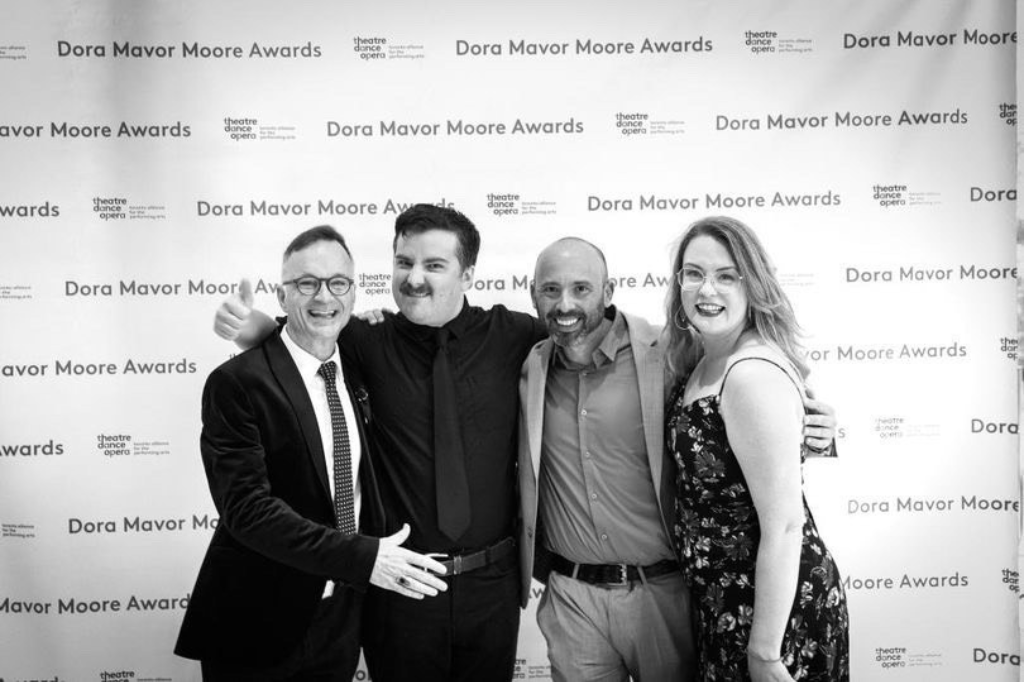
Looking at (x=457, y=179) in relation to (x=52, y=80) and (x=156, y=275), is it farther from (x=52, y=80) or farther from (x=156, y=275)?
(x=52, y=80)

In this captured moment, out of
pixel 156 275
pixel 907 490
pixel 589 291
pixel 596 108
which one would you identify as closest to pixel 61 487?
pixel 156 275

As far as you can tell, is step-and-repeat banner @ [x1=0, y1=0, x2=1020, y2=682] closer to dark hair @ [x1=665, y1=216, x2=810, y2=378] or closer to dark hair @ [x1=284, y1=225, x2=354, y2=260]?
dark hair @ [x1=284, y1=225, x2=354, y2=260]

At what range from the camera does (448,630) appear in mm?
2135

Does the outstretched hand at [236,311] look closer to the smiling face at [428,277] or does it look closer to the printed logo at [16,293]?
the smiling face at [428,277]

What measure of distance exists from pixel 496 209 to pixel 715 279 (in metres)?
1.36

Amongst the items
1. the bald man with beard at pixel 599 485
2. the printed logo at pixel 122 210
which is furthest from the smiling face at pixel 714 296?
the printed logo at pixel 122 210

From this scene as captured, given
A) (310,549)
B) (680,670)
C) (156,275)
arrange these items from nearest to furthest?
1. (310,549)
2. (680,670)
3. (156,275)

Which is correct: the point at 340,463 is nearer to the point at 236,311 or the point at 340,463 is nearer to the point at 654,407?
the point at 236,311

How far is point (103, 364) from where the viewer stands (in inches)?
121

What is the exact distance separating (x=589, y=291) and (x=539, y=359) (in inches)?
9.4

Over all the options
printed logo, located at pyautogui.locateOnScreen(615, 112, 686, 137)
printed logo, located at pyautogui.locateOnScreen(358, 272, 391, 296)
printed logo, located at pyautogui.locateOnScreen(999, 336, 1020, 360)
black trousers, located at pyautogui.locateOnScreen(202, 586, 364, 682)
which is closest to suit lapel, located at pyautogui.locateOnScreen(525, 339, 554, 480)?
black trousers, located at pyautogui.locateOnScreen(202, 586, 364, 682)

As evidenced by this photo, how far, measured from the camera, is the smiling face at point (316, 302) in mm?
2066

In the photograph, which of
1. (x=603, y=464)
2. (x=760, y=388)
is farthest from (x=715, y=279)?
(x=603, y=464)

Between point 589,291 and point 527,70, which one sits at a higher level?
point 527,70
